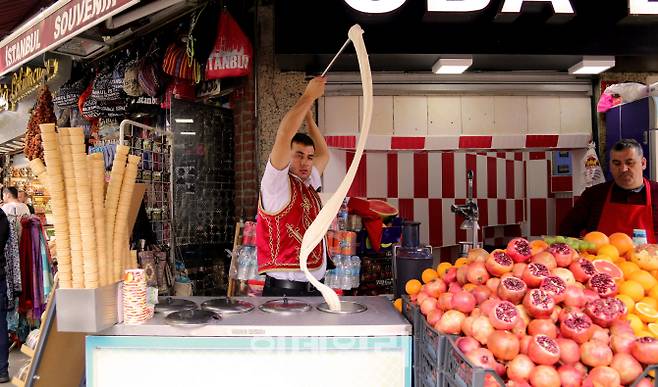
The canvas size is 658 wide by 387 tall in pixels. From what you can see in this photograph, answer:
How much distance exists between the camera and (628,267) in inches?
78.9

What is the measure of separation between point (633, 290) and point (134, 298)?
1855mm

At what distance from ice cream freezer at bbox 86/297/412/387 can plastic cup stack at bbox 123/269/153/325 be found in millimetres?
38

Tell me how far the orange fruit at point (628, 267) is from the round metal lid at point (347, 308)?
1036 mm

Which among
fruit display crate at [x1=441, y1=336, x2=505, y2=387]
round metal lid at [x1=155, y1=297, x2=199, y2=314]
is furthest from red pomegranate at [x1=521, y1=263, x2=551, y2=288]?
round metal lid at [x1=155, y1=297, x2=199, y2=314]

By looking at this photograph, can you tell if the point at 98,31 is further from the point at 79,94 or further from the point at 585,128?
the point at 585,128

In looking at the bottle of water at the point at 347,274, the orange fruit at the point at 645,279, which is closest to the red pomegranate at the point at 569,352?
the orange fruit at the point at 645,279

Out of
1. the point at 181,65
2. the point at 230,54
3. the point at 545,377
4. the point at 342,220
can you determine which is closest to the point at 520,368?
the point at 545,377

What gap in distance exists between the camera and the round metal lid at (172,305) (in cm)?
211

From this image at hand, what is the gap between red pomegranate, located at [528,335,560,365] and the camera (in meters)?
1.44

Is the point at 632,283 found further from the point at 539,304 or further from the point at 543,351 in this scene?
the point at 543,351

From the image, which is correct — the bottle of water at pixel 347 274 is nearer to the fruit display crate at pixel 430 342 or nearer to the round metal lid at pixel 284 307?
the round metal lid at pixel 284 307

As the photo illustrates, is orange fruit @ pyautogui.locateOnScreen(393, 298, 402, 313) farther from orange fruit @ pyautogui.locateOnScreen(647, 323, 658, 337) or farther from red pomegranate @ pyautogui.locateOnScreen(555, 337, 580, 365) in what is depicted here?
orange fruit @ pyautogui.locateOnScreen(647, 323, 658, 337)

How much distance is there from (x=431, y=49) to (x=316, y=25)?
90 cm

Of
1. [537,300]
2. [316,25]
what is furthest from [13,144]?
[537,300]
